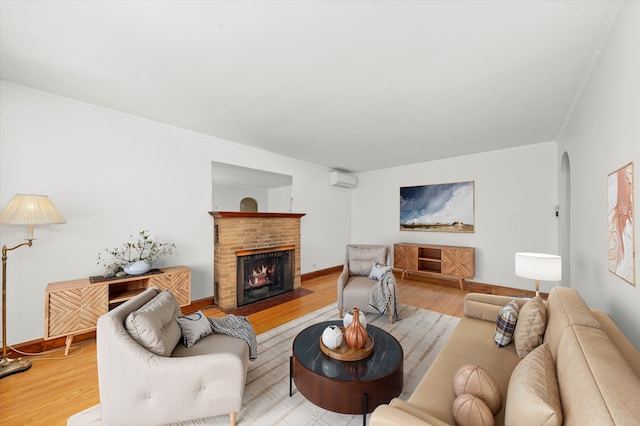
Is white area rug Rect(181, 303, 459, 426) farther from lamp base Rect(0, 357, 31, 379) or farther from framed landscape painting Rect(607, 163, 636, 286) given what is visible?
lamp base Rect(0, 357, 31, 379)

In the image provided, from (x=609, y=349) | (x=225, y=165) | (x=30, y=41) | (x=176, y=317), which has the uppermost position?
(x=30, y=41)

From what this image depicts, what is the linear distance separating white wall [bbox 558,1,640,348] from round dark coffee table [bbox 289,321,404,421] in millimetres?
1376

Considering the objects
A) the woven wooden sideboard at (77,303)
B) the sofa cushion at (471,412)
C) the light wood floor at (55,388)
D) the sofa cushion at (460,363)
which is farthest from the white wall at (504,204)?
the woven wooden sideboard at (77,303)

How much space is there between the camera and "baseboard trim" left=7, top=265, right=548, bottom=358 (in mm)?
2588

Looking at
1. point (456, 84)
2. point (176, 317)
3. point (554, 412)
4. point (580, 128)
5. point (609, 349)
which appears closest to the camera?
point (554, 412)

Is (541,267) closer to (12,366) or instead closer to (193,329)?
(193,329)

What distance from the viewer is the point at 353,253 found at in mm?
4086

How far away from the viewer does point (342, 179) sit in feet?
20.1

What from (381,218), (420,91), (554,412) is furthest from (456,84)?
(381,218)

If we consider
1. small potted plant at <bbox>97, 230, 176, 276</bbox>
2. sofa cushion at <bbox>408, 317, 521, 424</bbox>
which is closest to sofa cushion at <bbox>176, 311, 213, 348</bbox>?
small potted plant at <bbox>97, 230, 176, 276</bbox>

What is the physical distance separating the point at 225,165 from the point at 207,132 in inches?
22.4

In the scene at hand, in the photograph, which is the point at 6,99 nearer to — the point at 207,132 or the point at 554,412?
the point at 207,132

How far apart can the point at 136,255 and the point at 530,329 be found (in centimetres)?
409

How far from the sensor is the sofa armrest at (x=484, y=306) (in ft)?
7.74
